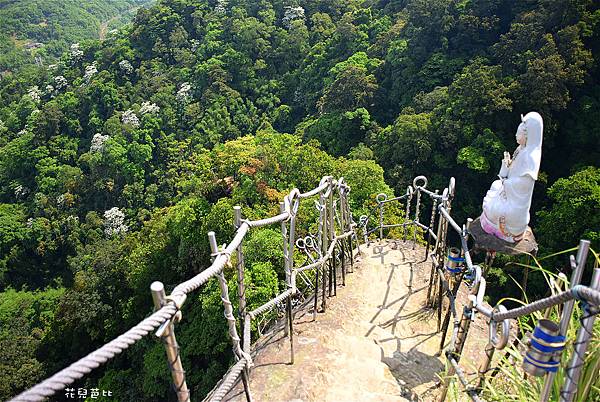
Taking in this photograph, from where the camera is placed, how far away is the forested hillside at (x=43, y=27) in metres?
63.3

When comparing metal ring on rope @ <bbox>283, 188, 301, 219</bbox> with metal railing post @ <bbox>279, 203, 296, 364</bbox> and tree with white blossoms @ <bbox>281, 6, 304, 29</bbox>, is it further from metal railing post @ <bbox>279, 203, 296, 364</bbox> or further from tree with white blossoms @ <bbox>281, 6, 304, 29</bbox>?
tree with white blossoms @ <bbox>281, 6, 304, 29</bbox>

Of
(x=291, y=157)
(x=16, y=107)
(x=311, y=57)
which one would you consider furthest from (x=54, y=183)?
(x=291, y=157)

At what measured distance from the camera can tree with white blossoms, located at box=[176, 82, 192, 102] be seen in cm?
3131

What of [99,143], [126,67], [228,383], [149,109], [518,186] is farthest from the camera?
[126,67]

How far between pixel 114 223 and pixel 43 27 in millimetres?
63123

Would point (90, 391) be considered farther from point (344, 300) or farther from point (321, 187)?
point (321, 187)

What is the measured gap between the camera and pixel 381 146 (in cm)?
1870

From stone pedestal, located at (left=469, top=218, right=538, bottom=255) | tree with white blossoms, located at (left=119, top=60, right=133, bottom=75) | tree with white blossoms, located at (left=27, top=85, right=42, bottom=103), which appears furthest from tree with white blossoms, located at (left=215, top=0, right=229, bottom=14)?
stone pedestal, located at (left=469, top=218, right=538, bottom=255)

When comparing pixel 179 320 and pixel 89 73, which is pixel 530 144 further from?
pixel 89 73

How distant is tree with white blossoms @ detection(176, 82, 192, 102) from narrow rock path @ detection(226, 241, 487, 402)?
28.6 metres

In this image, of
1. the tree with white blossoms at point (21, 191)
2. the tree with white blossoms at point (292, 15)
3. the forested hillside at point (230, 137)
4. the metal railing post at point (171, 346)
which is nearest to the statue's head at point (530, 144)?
the metal railing post at point (171, 346)

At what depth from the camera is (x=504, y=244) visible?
3.70m

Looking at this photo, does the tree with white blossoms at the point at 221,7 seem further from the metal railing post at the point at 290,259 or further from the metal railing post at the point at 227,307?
the metal railing post at the point at 227,307

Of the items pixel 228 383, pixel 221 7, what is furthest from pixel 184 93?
pixel 228 383
